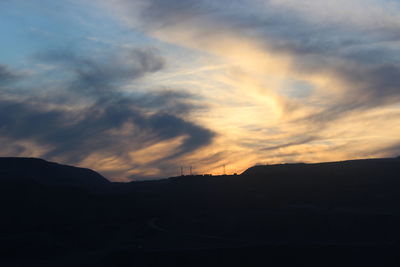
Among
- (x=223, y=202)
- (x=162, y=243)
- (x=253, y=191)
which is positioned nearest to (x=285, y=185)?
(x=253, y=191)

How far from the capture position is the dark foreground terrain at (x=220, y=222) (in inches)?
1955

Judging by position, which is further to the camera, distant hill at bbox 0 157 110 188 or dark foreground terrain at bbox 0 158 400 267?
distant hill at bbox 0 157 110 188

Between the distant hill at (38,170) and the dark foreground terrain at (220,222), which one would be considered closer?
the dark foreground terrain at (220,222)

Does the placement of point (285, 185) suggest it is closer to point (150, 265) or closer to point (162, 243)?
point (162, 243)

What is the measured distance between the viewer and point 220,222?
237 ft

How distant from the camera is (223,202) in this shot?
108 m

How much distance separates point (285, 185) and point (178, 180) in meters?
36.5

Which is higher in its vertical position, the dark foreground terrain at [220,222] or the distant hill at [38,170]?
the distant hill at [38,170]

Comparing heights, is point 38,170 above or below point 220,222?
above

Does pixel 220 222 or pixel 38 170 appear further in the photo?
pixel 38 170

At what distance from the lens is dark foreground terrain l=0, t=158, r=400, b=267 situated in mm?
49656

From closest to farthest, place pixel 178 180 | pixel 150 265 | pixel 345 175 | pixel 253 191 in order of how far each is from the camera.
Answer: pixel 150 265 < pixel 253 191 < pixel 345 175 < pixel 178 180

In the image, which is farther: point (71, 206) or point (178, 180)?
point (178, 180)

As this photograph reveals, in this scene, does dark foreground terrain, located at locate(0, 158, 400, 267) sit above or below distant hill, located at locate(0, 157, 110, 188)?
below
